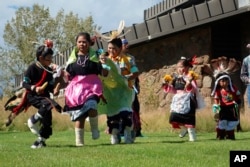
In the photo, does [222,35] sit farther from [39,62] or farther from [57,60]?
[57,60]

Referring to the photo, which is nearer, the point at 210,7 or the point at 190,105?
the point at 190,105

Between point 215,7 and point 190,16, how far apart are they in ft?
3.14

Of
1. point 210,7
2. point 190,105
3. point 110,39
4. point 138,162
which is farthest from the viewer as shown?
point 210,7

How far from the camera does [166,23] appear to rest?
16422mm

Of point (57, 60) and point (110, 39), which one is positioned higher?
point (57, 60)

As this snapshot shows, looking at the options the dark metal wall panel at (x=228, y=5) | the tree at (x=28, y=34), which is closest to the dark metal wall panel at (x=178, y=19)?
the dark metal wall panel at (x=228, y=5)

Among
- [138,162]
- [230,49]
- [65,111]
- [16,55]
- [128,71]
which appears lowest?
[138,162]

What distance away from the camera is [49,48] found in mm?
8055

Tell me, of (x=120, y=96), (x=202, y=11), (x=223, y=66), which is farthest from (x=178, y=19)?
(x=120, y=96)

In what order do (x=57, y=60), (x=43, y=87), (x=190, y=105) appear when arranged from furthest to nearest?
(x=57, y=60) < (x=190, y=105) < (x=43, y=87)

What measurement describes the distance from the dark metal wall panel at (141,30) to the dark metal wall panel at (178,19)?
4.68 ft

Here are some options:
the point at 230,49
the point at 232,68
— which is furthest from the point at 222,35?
the point at 232,68

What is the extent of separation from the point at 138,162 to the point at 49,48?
3.21 m

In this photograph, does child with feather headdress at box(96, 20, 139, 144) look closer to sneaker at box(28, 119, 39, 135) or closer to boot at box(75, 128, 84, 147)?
boot at box(75, 128, 84, 147)
